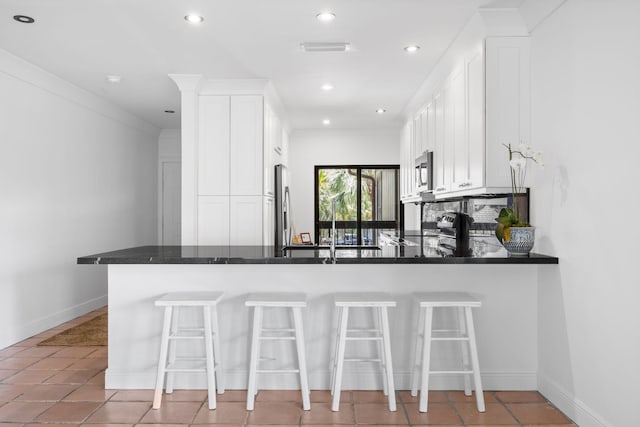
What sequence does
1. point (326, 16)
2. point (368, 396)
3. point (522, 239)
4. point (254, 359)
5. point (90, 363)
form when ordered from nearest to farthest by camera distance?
point (254, 359) → point (522, 239) → point (368, 396) → point (326, 16) → point (90, 363)

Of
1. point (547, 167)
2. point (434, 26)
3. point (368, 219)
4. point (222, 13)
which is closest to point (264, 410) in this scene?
point (547, 167)

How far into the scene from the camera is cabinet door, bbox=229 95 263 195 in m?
4.91

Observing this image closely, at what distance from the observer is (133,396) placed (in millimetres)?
3084

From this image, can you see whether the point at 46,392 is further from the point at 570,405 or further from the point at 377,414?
the point at 570,405

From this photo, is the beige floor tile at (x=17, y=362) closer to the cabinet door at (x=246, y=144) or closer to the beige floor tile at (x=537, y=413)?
the cabinet door at (x=246, y=144)

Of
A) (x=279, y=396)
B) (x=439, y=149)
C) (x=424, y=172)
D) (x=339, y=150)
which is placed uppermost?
(x=339, y=150)

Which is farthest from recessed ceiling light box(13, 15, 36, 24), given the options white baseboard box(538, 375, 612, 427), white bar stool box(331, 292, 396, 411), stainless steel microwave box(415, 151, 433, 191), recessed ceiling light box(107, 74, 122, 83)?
white baseboard box(538, 375, 612, 427)

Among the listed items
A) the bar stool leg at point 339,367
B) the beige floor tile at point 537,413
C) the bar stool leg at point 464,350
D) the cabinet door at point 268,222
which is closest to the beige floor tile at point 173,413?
the bar stool leg at point 339,367

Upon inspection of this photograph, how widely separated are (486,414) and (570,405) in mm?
450

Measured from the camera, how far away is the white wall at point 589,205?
7.28ft

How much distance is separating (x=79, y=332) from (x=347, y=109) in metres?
3.85

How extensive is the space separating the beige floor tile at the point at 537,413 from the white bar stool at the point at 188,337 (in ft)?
5.62

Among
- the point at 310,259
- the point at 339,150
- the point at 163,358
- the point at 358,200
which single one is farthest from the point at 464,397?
the point at 339,150

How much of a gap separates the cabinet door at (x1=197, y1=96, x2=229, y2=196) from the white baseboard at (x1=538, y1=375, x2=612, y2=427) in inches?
127
